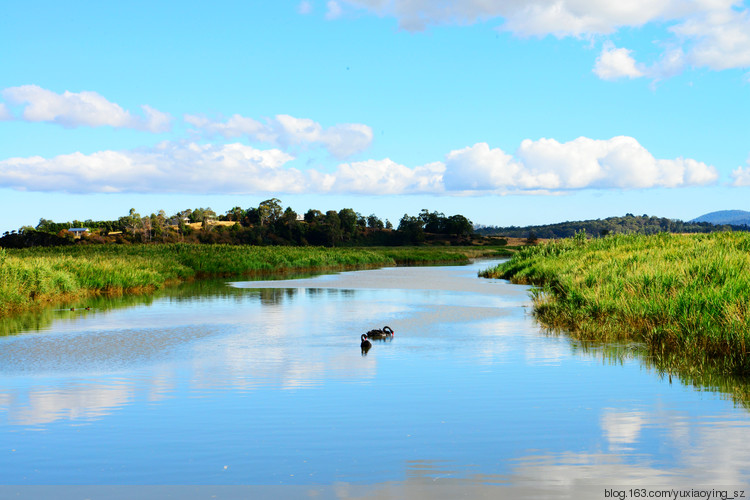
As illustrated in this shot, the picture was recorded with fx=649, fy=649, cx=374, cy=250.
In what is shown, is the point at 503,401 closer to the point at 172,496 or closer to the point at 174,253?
the point at 172,496

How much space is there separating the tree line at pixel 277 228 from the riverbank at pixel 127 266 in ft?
185

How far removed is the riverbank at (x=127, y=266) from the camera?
29.2 metres

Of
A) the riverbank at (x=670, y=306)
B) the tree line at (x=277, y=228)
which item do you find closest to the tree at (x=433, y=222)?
the tree line at (x=277, y=228)

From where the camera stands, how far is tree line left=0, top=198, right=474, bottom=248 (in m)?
139

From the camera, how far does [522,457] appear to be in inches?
327

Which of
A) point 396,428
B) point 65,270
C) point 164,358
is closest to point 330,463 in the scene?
point 396,428

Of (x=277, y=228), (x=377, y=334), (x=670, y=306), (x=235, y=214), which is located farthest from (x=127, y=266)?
(x=235, y=214)

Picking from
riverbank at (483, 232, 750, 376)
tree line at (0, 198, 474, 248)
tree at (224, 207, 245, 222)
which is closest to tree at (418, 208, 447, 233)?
tree line at (0, 198, 474, 248)

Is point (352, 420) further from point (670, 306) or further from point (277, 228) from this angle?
point (277, 228)

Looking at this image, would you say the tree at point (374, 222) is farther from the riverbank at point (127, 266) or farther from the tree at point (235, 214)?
the riverbank at point (127, 266)

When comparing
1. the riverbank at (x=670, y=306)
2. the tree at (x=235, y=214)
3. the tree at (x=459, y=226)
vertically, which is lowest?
the riverbank at (x=670, y=306)

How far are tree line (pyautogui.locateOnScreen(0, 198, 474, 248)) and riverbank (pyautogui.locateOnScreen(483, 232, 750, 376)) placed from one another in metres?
107

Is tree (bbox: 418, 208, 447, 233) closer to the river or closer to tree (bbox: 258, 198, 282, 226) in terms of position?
tree (bbox: 258, 198, 282, 226)

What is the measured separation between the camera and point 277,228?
5758 inches
